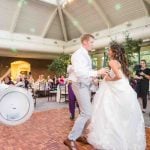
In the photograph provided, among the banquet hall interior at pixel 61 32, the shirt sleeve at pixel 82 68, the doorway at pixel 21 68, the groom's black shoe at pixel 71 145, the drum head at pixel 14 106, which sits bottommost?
the groom's black shoe at pixel 71 145

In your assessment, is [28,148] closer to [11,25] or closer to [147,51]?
[147,51]

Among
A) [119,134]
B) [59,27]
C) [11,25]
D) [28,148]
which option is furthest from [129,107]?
[59,27]

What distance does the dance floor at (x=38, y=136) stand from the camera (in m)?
2.78

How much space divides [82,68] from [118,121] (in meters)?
0.75

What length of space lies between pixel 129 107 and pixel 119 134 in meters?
0.34

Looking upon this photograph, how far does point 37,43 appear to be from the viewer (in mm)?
11828

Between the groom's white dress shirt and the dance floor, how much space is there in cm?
89

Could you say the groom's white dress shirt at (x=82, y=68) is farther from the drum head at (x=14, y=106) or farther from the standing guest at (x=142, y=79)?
the standing guest at (x=142, y=79)

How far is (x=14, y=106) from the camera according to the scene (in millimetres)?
1370

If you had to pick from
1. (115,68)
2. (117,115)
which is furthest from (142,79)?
(117,115)

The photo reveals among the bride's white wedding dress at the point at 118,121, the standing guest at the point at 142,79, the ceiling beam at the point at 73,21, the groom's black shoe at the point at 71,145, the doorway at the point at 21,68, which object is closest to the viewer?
the bride's white wedding dress at the point at 118,121

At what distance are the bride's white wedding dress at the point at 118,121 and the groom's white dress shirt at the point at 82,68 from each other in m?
0.35

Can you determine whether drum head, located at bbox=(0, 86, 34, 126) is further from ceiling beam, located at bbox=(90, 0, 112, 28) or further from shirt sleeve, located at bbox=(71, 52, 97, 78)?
ceiling beam, located at bbox=(90, 0, 112, 28)

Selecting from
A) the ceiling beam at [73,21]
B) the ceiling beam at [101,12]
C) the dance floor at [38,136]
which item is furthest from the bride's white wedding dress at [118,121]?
the ceiling beam at [73,21]
